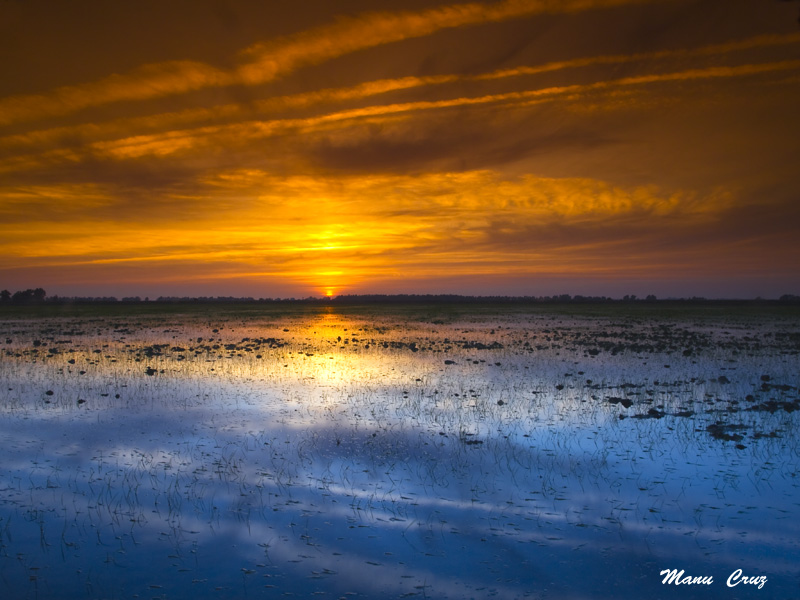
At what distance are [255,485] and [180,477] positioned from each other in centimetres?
150

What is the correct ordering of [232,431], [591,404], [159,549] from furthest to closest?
[591,404] < [232,431] < [159,549]

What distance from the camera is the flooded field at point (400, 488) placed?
271 inches

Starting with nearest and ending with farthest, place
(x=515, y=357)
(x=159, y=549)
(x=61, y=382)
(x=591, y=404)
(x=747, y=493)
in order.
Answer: (x=159, y=549)
(x=747, y=493)
(x=591, y=404)
(x=61, y=382)
(x=515, y=357)

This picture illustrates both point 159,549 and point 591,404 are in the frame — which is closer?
point 159,549

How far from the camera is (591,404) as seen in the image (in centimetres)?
1686

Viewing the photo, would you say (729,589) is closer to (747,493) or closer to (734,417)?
(747,493)

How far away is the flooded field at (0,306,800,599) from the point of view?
6871 mm

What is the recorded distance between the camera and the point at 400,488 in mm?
9758

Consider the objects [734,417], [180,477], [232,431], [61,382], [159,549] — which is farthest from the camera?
[61,382]

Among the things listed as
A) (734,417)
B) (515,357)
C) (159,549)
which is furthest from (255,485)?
(515,357)

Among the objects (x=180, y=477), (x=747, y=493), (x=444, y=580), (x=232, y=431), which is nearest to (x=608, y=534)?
(x=444, y=580)

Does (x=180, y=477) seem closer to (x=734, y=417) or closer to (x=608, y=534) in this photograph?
(x=608, y=534)

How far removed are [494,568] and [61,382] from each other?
19534mm

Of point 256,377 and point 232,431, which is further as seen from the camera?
point 256,377
